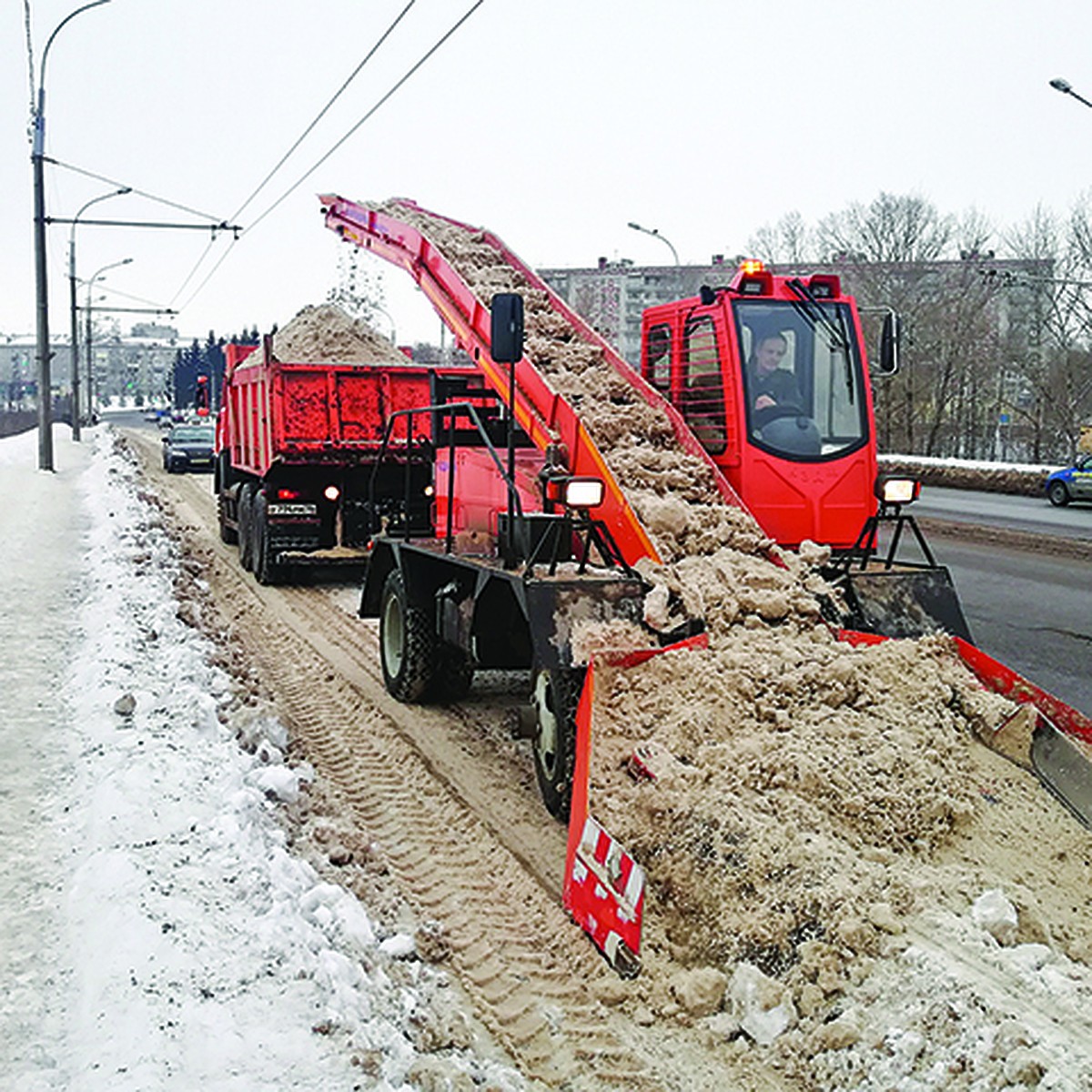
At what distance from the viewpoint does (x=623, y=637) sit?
18.9 ft

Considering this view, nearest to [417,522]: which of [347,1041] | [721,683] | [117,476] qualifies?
[721,683]

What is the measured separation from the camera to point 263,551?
14.1 metres

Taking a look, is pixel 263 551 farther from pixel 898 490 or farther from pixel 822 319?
pixel 898 490

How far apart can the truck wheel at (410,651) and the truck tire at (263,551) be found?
18.1 feet

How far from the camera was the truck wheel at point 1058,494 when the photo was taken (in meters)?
25.6

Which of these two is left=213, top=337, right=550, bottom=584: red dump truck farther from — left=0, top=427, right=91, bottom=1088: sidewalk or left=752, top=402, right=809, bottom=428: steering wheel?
left=752, top=402, right=809, bottom=428: steering wheel

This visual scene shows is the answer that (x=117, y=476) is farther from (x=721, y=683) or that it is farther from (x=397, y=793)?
(x=721, y=683)

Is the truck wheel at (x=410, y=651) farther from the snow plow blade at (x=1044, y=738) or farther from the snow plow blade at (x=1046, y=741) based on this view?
the snow plow blade at (x=1046, y=741)

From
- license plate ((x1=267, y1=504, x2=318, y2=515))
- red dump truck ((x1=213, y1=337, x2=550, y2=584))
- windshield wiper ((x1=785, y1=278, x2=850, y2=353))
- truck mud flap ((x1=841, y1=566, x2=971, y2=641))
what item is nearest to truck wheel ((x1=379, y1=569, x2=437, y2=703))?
truck mud flap ((x1=841, y1=566, x2=971, y2=641))

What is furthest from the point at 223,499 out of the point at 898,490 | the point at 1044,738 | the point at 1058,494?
the point at 1058,494

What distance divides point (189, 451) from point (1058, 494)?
879 inches

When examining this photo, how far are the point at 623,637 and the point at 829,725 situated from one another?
A: 3.86 feet

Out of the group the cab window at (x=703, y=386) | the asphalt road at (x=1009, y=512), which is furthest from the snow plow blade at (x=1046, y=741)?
the asphalt road at (x=1009, y=512)

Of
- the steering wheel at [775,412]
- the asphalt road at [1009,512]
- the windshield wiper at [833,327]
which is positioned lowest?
the asphalt road at [1009,512]
